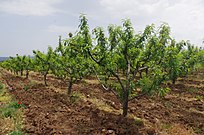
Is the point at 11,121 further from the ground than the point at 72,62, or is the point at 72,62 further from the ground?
the point at 72,62

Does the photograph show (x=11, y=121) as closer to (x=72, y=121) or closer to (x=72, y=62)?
Answer: (x=72, y=121)

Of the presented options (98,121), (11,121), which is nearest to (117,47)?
(98,121)

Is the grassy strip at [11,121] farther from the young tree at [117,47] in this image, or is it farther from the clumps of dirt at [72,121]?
the young tree at [117,47]

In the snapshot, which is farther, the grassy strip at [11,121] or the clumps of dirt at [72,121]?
the clumps of dirt at [72,121]

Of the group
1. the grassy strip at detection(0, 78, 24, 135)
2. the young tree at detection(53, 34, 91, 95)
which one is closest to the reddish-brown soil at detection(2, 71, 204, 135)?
the grassy strip at detection(0, 78, 24, 135)

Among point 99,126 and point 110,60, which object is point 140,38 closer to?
point 110,60

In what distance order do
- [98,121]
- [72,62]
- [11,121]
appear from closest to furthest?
[11,121]
[98,121]
[72,62]

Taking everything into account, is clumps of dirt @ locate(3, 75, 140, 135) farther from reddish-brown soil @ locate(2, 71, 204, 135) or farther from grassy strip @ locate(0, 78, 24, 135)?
grassy strip @ locate(0, 78, 24, 135)

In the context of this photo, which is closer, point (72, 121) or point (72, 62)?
point (72, 121)

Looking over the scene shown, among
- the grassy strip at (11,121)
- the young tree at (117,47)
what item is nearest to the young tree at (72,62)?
the young tree at (117,47)

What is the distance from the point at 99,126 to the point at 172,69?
3323mm

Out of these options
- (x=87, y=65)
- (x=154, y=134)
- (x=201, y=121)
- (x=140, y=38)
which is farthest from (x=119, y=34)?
(x=201, y=121)

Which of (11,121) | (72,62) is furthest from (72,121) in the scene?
(72,62)

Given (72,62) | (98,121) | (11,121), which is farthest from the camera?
(72,62)
